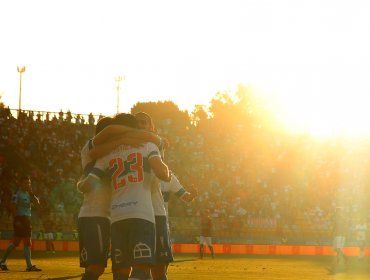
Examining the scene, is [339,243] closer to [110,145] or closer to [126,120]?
[126,120]

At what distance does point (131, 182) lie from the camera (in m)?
8.81

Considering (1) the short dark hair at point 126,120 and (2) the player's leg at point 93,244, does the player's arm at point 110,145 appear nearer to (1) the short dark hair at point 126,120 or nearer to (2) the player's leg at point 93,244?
(1) the short dark hair at point 126,120

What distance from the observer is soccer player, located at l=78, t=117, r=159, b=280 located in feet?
29.9

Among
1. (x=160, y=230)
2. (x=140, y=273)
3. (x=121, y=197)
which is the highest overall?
(x=121, y=197)

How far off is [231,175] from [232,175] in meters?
0.11

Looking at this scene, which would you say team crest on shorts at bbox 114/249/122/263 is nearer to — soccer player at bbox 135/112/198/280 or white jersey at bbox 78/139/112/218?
white jersey at bbox 78/139/112/218

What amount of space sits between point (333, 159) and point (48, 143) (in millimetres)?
18177

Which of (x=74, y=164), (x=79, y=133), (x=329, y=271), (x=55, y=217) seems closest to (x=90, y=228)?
(x=329, y=271)

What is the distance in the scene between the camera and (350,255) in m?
39.9

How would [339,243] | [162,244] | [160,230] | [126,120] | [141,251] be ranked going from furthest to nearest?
[339,243] < [160,230] < [162,244] < [126,120] < [141,251]

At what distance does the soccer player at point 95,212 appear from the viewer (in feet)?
29.9

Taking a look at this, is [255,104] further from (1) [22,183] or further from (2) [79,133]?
(1) [22,183]

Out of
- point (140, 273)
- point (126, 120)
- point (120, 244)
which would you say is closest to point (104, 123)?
point (126, 120)

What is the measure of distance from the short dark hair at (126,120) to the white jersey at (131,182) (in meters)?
0.29
